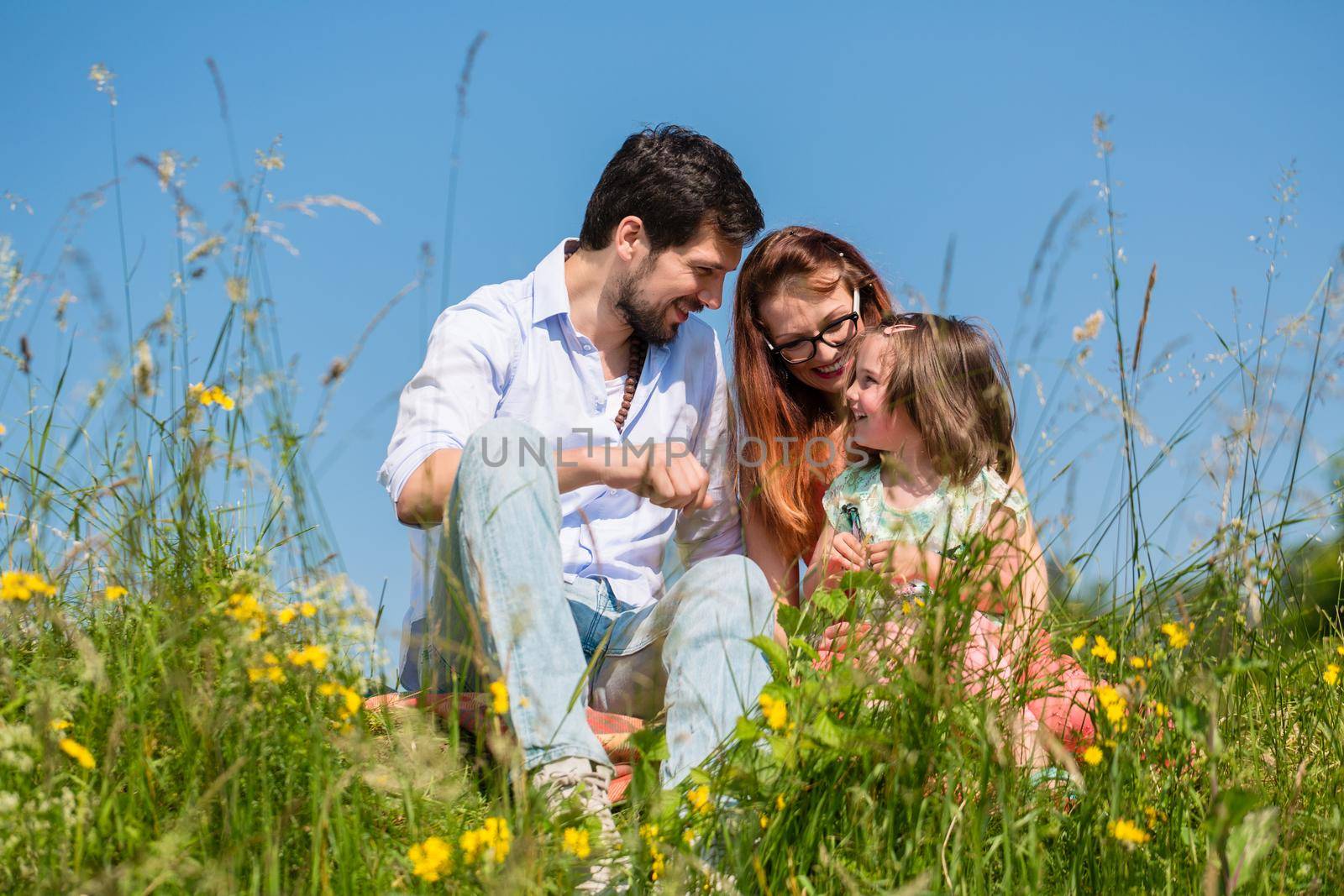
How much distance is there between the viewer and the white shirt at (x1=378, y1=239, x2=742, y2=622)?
3383 millimetres

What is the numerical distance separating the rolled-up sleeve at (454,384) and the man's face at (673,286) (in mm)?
439

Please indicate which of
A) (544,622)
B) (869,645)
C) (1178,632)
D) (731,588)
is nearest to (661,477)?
(731,588)

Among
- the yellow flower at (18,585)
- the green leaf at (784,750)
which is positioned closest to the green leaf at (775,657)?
the green leaf at (784,750)

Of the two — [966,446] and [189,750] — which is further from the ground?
[966,446]

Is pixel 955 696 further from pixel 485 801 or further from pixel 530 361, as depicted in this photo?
pixel 530 361

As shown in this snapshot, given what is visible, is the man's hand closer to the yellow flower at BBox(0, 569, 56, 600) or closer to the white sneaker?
the white sneaker

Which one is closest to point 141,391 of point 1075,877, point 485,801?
point 485,801

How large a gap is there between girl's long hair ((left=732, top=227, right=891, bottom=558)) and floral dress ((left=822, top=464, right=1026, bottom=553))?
0.14m

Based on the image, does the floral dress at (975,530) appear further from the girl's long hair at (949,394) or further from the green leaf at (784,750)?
the green leaf at (784,750)

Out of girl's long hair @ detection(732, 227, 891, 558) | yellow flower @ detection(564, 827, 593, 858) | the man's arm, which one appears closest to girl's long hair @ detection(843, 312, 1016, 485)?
girl's long hair @ detection(732, 227, 891, 558)

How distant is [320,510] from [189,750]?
66 cm

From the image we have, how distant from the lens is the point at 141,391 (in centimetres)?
236

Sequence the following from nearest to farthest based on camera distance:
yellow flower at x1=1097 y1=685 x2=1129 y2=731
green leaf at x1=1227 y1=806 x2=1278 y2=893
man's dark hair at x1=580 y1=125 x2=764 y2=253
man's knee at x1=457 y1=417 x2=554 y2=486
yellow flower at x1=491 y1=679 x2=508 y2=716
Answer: green leaf at x1=1227 y1=806 x2=1278 y2=893
yellow flower at x1=491 y1=679 x2=508 y2=716
yellow flower at x1=1097 y1=685 x2=1129 y2=731
man's knee at x1=457 y1=417 x2=554 y2=486
man's dark hair at x1=580 y1=125 x2=764 y2=253

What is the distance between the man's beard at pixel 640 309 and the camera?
150 inches
